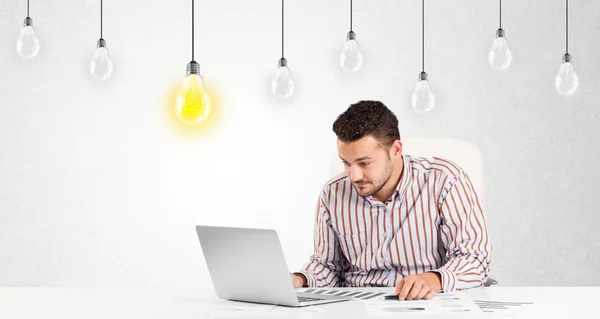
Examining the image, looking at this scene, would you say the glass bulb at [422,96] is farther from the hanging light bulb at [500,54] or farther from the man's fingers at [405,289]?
the man's fingers at [405,289]

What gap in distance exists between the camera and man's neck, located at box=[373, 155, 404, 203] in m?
2.45

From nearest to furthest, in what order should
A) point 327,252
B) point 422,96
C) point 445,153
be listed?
point 327,252 → point 445,153 → point 422,96

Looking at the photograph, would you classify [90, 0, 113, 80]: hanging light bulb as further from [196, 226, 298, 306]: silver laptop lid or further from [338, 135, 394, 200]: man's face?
[196, 226, 298, 306]: silver laptop lid

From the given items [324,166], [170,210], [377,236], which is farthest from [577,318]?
[170,210]

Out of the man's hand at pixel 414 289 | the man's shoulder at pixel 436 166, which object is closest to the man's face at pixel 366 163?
the man's shoulder at pixel 436 166

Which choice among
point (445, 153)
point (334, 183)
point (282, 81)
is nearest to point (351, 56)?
point (282, 81)

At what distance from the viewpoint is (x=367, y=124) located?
2324 mm

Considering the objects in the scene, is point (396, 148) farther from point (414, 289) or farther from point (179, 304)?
point (179, 304)

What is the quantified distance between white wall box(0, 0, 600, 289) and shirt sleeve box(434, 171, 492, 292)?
1723 mm

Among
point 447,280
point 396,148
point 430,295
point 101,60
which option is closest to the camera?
point 430,295

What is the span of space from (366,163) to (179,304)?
2.48 ft

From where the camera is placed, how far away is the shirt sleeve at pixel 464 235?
222 centimetres

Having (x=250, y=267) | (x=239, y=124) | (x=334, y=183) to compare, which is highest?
(x=239, y=124)

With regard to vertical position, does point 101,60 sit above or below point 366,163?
above
